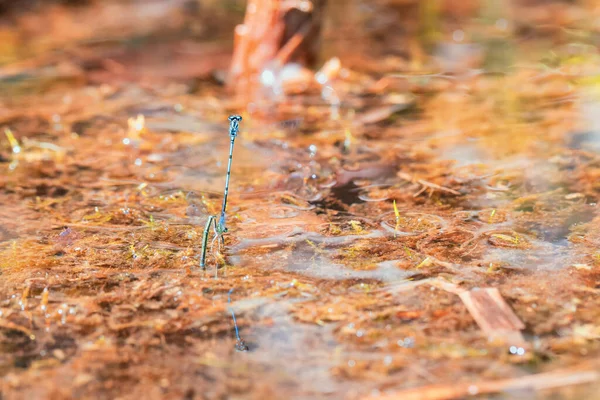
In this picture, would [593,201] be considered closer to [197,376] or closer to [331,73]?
[197,376]

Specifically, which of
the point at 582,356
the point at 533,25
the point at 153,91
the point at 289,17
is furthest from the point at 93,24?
the point at 582,356

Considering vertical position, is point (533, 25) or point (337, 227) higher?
point (533, 25)

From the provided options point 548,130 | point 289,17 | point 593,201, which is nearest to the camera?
point 593,201

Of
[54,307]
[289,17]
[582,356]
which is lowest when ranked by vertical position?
[582,356]

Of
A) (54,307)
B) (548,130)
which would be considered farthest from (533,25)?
(54,307)

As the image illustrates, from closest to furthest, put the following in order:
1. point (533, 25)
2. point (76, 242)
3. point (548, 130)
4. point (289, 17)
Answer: point (76, 242), point (548, 130), point (289, 17), point (533, 25)

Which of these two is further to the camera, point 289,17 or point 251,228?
point 289,17
